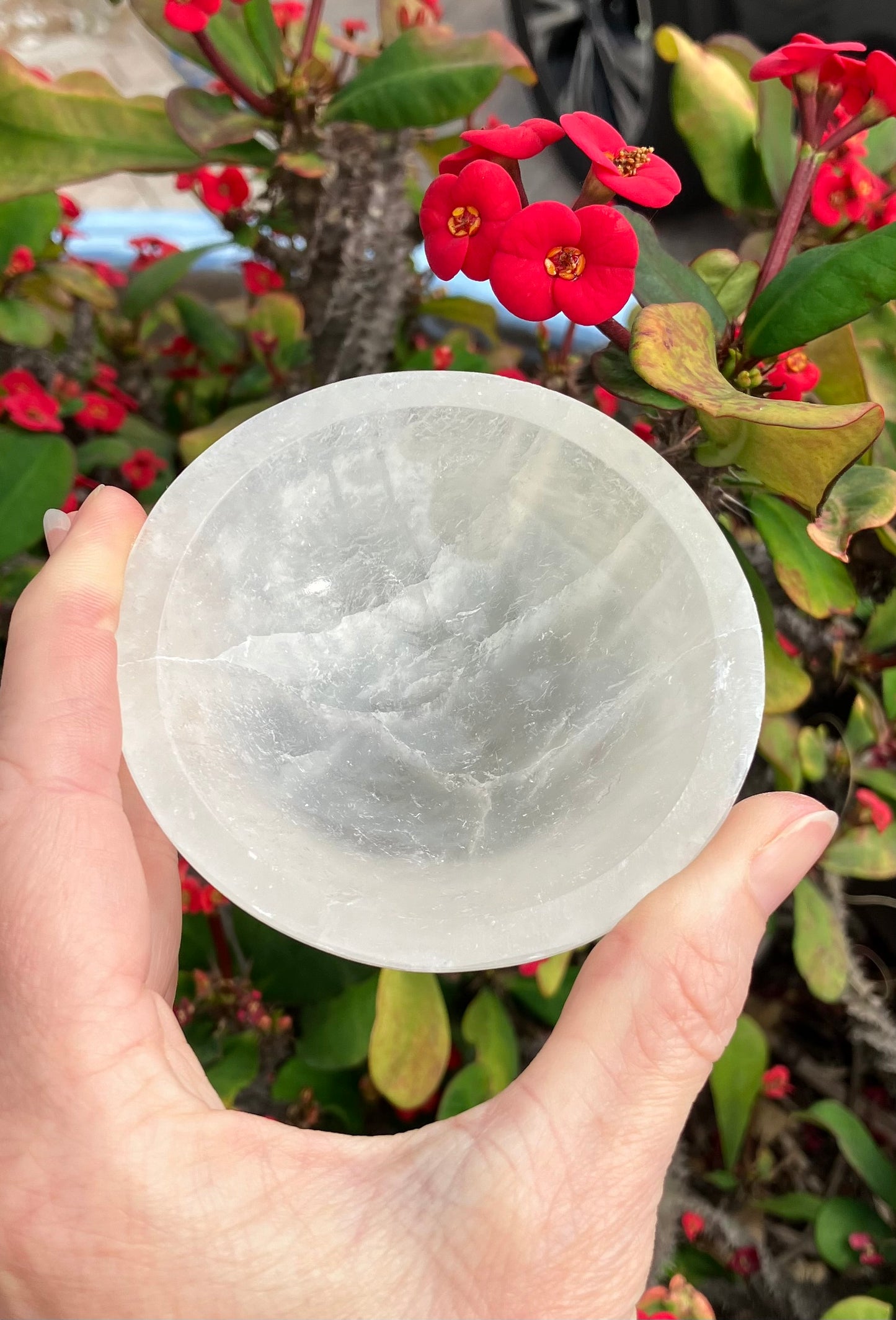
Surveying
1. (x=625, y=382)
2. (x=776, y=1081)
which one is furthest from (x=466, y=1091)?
(x=625, y=382)

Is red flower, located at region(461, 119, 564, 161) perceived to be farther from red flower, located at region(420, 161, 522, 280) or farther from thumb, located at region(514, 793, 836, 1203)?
thumb, located at region(514, 793, 836, 1203)

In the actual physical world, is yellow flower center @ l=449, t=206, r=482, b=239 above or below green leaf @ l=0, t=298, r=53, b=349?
above

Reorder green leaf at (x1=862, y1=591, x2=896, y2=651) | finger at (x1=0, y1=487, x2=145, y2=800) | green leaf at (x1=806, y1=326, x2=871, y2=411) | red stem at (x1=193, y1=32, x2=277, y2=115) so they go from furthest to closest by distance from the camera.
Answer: green leaf at (x1=862, y1=591, x2=896, y2=651) < red stem at (x1=193, y1=32, x2=277, y2=115) < green leaf at (x1=806, y1=326, x2=871, y2=411) < finger at (x1=0, y1=487, x2=145, y2=800)

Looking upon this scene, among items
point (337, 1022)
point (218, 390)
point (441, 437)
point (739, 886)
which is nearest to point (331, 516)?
point (441, 437)

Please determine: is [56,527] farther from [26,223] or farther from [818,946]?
[818,946]

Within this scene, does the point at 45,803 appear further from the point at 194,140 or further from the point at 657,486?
the point at 194,140

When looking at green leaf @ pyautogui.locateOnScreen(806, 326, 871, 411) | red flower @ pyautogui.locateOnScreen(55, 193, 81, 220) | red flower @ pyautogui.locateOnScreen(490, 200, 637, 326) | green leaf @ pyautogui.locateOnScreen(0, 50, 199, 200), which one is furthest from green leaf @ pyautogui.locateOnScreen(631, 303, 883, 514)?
red flower @ pyautogui.locateOnScreen(55, 193, 81, 220)
